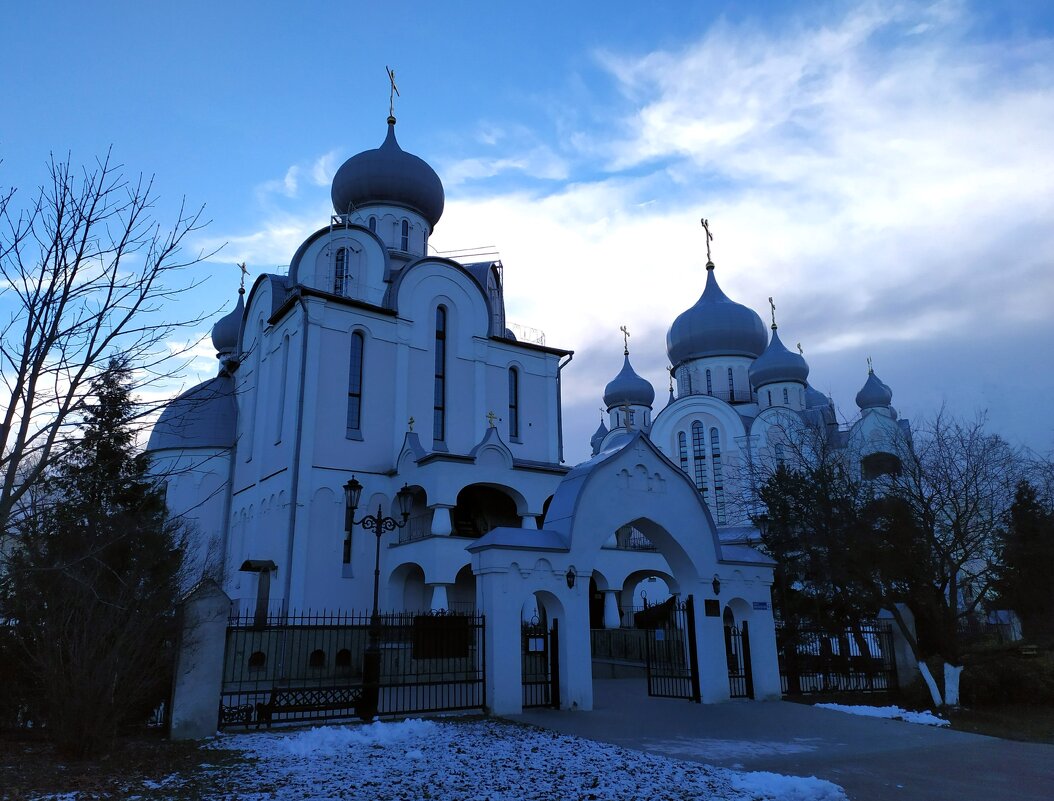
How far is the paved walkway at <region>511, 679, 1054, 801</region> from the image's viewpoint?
292 inches

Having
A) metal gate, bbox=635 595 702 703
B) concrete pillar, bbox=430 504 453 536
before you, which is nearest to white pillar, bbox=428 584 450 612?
concrete pillar, bbox=430 504 453 536

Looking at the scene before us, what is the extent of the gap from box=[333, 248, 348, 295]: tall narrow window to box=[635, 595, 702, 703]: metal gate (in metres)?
14.9

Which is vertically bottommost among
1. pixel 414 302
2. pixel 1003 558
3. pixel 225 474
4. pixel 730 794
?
pixel 730 794

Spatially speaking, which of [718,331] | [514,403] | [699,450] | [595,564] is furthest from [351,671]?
[718,331]

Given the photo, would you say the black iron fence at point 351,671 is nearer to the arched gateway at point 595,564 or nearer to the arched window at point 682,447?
the arched gateway at point 595,564

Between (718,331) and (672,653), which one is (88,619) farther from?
(718,331)

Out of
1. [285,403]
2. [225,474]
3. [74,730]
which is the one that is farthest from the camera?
[225,474]

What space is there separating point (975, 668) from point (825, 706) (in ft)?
16.4

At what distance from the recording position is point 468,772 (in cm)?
753

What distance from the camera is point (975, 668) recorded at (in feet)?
52.0

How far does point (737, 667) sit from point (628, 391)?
37.5m

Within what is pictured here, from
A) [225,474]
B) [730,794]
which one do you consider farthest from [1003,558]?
[225,474]

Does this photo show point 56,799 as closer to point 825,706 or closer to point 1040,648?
point 825,706

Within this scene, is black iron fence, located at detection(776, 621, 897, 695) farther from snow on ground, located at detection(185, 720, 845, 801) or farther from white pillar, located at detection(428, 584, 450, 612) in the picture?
snow on ground, located at detection(185, 720, 845, 801)
